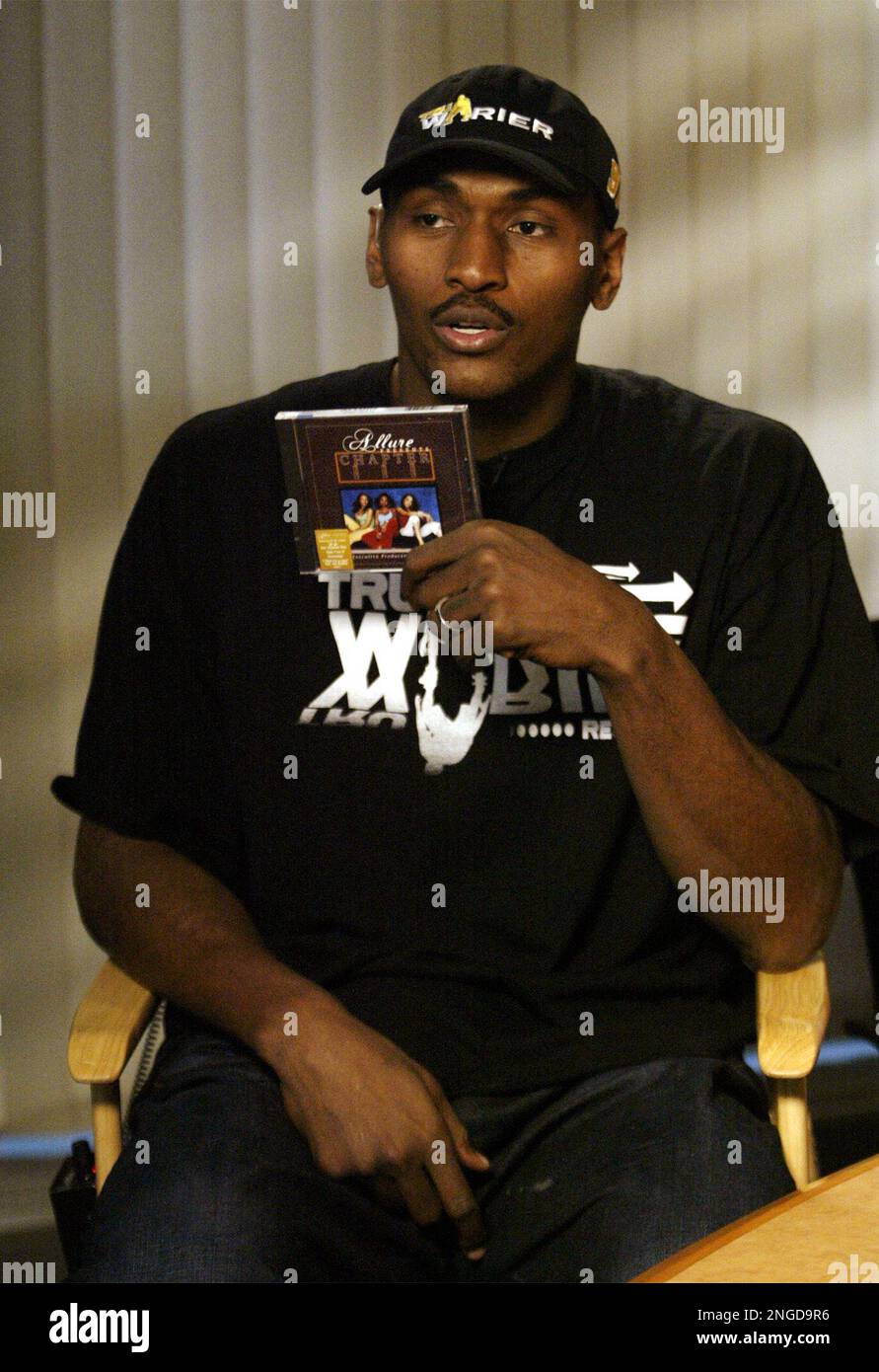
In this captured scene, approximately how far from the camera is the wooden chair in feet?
4.58

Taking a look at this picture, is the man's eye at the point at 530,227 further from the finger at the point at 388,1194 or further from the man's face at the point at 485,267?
the finger at the point at 388,1194

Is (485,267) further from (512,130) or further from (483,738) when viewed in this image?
(483,738)

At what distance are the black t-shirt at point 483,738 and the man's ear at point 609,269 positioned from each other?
11cm

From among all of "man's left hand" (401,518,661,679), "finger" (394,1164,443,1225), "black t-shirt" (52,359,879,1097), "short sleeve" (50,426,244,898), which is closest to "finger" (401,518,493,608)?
"man's left hand" (401,518,661,679)

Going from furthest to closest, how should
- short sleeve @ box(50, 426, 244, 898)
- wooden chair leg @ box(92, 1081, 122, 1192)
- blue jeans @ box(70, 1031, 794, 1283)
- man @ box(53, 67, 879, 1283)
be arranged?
short sleeve @ box(50, 426, 244, 898), wooden chair leg @ box(92, 1081, 122, 1192), man @ box(53, 67, 879, 1283), blue jeans @ box(70, 1031, 794, 1283)

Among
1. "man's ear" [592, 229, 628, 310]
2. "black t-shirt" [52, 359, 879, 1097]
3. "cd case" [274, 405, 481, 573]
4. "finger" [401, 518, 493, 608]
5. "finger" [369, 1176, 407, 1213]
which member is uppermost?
"man's ear" [592, 229, 628, 310]

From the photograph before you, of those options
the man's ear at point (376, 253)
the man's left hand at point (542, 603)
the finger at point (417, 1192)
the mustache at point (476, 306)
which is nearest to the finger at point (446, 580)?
the man's left hand at point (542, 603)

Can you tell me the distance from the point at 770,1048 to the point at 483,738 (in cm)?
39

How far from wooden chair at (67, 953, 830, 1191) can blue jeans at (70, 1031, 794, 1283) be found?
0.10ft

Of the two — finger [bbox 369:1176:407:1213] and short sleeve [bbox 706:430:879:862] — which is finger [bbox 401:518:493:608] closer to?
short sleeve [bbox 706:430:879:862]

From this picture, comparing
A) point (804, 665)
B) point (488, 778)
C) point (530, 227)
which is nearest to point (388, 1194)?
point (488, 778)

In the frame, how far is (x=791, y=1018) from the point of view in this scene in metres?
1.43

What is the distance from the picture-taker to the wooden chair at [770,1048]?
1.39 meters
